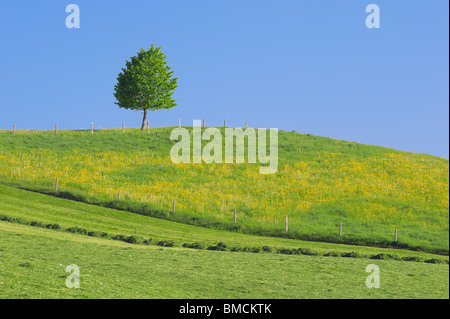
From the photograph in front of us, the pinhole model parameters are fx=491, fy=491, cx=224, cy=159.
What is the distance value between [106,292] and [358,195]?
4093 centimetres

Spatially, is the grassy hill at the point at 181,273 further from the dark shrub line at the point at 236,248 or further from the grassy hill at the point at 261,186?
the grassy hill at the point at 261,186

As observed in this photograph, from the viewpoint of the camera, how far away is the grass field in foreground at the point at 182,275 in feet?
44.1

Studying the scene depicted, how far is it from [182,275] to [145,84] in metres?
68.4

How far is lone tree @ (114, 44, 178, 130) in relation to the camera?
81.7 meters

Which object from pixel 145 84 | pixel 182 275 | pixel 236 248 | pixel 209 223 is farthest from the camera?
pixel 145 84

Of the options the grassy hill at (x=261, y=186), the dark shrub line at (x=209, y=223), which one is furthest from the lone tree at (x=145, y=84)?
the dark shrub line at (x=209, y=223)

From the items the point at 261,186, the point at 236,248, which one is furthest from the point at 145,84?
the point at 236,248

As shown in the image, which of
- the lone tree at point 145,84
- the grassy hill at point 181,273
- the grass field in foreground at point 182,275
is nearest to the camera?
the grass field in foreground at point 182,275

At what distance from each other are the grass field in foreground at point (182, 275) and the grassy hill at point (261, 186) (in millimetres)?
17363

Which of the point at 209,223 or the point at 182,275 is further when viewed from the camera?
the point at 209,223

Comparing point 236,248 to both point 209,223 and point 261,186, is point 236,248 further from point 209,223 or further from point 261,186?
point 261,186

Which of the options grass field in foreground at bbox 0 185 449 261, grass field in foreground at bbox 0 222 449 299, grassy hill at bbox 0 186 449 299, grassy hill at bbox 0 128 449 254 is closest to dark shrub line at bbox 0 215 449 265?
grassy hill at bbox 0 186 449 299

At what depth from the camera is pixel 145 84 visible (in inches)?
3211
